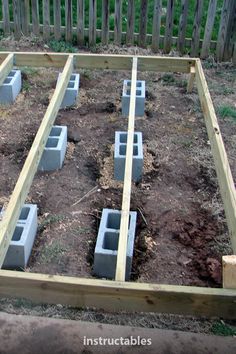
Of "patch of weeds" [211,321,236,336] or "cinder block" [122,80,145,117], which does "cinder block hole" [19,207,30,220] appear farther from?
"cinder block" [122,80,145,117]

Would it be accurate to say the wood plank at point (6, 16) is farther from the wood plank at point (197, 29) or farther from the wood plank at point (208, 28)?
the wood plank at point (208, 28)

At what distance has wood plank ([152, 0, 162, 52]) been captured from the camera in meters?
6.75

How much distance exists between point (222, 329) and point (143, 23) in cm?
518

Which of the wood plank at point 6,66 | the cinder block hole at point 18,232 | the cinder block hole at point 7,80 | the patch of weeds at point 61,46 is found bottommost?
the cinder block hole at point 18,232

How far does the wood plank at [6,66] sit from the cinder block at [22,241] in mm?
2203

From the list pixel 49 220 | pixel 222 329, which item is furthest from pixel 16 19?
pixel 222 329

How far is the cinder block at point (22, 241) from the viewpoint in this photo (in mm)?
3238

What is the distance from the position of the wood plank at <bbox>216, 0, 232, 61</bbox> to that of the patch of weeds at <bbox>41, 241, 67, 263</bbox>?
179 inches

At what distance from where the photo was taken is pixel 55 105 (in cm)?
462

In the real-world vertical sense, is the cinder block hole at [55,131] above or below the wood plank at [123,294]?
below

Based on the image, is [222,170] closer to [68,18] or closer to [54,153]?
[54,153]

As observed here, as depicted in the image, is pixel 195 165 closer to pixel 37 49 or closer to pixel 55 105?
pixel 55 105

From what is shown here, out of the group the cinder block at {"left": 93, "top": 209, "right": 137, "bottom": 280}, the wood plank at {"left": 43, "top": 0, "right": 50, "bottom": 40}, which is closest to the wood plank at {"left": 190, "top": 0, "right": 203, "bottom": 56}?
the wood plank at {"left": 43, "top": 0, "right": 50, "bottom": 40}

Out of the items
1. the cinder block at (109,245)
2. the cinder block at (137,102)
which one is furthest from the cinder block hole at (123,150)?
the cinder block at (137,102)
